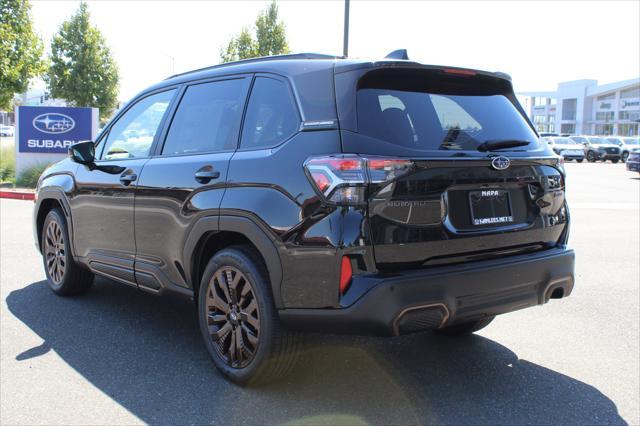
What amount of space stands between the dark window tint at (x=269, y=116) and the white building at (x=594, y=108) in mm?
79900

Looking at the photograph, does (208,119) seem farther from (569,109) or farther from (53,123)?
(569,109)

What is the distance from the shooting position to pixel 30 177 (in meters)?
15.5

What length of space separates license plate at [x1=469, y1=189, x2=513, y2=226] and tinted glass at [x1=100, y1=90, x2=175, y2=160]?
2343mm

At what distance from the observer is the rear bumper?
287 cm

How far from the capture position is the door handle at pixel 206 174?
359 cm

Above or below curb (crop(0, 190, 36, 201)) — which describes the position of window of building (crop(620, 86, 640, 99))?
above

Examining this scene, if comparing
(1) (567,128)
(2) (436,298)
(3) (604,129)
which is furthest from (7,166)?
(1) (567,128)

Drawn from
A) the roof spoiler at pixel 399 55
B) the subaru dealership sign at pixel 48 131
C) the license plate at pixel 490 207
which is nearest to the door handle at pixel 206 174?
the roof spoiler at pixel 399 55

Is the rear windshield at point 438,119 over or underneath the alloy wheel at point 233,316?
over

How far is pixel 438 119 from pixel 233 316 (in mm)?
1640

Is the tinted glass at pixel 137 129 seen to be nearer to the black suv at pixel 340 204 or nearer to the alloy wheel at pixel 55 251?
the black suv at pixel 340 204

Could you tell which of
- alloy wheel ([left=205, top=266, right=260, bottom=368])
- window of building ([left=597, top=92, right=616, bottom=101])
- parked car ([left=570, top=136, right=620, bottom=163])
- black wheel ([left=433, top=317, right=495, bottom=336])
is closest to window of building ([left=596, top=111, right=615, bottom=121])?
window of building ([left=597, top=92, right=616, bottom=101])

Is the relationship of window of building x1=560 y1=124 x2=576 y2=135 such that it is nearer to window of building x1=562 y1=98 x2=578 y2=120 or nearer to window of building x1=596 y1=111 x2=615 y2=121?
window of building x1=562 y1=98 x2=578 y2=120

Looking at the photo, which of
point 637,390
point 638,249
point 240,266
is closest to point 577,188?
point 638,249
